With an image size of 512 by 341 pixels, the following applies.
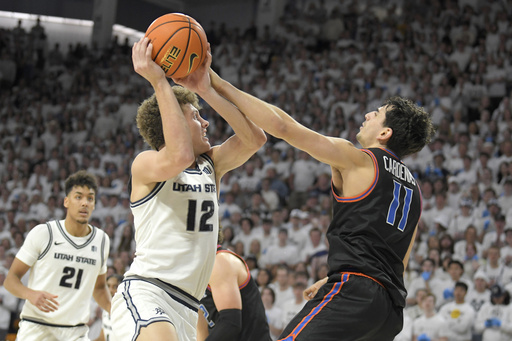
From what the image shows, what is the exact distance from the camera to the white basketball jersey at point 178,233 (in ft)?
11.3

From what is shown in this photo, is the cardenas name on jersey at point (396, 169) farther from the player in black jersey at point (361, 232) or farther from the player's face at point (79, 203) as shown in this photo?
the player's face at point (79, 203)

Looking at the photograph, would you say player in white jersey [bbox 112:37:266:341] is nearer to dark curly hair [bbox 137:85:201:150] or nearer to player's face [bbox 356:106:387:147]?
dark curly hair [bbox 137:85:201:150]

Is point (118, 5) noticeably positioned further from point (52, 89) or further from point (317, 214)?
point (317, 214)

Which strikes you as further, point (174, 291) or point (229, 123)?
point (229, 123)

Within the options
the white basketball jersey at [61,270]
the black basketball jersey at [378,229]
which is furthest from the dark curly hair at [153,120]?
the white basketball jersey at [61,270]

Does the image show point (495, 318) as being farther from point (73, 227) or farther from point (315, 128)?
point (315, 128)

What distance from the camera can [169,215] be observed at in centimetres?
349

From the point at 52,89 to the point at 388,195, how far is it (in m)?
16.1

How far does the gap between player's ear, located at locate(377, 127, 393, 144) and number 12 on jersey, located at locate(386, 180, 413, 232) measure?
0.31m

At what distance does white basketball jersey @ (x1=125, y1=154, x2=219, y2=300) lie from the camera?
345 centimetres

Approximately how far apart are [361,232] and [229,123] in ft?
3.52

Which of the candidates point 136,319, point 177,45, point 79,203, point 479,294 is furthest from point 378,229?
point 479,294

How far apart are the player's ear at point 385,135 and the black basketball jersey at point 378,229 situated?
15cm

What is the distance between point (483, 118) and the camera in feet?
36.8
